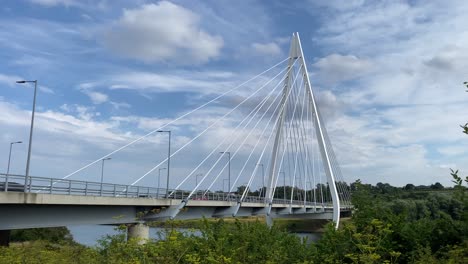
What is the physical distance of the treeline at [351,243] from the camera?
6.45 m

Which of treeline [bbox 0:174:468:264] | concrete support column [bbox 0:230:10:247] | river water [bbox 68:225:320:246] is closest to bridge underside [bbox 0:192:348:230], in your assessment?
river water [bbox 68:225:320:246]

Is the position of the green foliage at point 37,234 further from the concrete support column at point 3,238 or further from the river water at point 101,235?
the concrete support column at point 3,238

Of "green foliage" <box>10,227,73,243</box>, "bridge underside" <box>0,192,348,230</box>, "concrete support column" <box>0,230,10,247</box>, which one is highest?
"bridge underside" <box>0,192,348,230</box>

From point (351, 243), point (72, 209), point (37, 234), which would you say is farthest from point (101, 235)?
point (37, 234)

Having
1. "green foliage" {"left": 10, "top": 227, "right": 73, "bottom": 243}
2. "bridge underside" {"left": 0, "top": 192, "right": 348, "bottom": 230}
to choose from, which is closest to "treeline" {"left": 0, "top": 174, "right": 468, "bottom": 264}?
"bridge underside" {"left": 0, "top": 192, "right": 348, "bottom": 230}

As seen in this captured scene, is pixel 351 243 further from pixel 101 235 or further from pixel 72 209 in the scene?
pixel 72 209

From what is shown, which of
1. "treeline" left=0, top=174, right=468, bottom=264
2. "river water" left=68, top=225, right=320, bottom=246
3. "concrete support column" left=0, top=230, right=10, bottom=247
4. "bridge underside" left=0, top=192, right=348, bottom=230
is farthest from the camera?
"concrete support column" left=0, top=230, right=10, bottom=247

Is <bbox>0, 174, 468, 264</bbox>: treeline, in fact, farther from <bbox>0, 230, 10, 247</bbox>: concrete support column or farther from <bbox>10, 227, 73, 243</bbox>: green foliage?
<bbox>10, 227, 73, 243</bbox>: green foliage

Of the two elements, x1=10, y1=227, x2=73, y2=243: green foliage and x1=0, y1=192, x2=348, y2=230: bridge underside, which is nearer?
x1=0, y1=192, x2=348, y2=230: bridge underside

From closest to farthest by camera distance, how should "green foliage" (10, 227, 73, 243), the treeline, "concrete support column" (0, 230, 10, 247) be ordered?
the treeline, "concrete support column" (0, 230, 10, 247), "green foliage" (10, 227, 73, 243)

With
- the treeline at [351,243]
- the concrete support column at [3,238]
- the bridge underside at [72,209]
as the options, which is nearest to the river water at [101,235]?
the treeline at [351,243]

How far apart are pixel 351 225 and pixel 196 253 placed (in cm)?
279

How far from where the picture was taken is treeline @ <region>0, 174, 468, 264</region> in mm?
6445

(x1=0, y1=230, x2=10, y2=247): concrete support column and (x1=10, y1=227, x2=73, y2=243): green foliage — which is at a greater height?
(x1=0, y1=230, x2=10, y2=247): concrete support column
